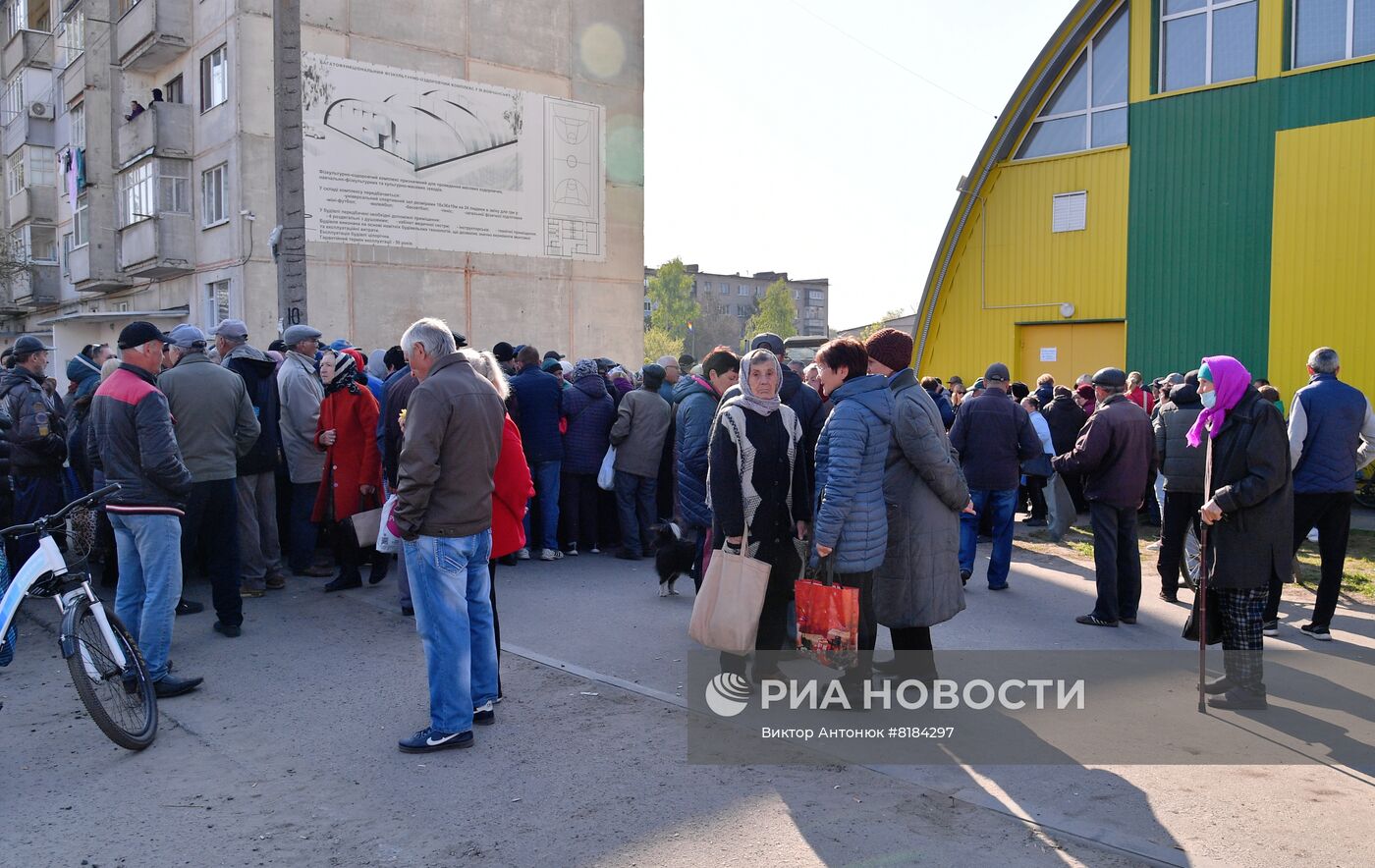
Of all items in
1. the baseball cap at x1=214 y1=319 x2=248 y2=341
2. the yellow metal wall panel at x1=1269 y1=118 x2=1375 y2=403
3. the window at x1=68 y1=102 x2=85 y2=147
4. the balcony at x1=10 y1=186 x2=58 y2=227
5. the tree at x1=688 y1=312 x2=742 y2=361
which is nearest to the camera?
the baseball cap at x1=214 y1=319 x2=248 y2=341

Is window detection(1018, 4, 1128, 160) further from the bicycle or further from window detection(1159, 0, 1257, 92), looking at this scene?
the bicycle

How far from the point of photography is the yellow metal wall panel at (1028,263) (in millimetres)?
19719

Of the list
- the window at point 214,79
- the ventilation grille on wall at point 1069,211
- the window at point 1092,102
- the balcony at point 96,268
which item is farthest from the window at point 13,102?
the ventilation grille on wall at point 1069,211

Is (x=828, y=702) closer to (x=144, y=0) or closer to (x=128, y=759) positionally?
(x=128, y=759)

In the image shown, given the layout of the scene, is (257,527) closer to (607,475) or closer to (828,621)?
(607,475)

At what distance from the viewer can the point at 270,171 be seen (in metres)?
25.1

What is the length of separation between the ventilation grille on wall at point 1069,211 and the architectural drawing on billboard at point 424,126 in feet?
46.1

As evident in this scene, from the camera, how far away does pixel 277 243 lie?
10586 mm

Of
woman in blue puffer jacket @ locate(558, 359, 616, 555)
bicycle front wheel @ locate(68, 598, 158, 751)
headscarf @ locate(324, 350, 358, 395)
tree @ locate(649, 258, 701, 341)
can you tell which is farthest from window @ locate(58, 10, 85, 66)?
tree @ locate(649, 258, 701, 341)

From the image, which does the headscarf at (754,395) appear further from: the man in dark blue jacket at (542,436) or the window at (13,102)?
the window at (13,102)

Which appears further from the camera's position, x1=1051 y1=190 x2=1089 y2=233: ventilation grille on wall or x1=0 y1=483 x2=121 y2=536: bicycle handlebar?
x1=1051 y1=190 x2=1089 y2=233: ventilation grille on wall

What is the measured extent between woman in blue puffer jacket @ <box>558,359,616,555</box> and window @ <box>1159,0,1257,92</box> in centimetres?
1413

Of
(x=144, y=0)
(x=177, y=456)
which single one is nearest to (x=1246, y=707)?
(x=177, y=456)

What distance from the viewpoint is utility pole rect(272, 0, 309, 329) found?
33.7 feet
